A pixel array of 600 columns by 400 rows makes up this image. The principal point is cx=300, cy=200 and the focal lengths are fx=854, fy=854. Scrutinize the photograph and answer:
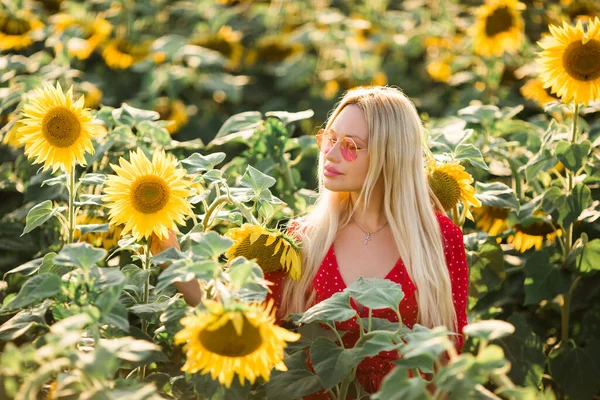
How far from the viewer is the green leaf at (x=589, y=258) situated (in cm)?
209

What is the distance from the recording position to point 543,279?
2.13m

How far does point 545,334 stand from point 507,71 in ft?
6.14

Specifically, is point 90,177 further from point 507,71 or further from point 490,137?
point 507,71

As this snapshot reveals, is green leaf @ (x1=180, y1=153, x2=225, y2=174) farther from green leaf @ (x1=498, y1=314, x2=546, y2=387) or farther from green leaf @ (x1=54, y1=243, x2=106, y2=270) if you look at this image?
green leaf @ (x1=498, y1=314, x2=546, y2=387)

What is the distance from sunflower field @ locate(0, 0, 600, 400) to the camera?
127 cm

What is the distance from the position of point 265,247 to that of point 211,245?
0.32 metres

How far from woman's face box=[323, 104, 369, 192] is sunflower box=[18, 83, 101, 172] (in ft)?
1.61

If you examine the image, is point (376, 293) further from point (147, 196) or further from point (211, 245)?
point (147, 196)

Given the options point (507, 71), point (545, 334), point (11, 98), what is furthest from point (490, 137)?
point (507, 71)

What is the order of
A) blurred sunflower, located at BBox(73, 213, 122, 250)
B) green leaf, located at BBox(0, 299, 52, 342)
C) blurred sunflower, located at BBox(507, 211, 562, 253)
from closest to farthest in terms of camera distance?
green leaf, located at BBox(0, 299, 52, 342) < blurred sunflower, located at BBox(73, 213, 122, 250) < blurred sunflower, located at BBox(507, 211, 562, 253)

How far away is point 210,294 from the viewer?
148 centimetres

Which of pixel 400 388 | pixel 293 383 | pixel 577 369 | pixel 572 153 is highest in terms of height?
pixel 572 153

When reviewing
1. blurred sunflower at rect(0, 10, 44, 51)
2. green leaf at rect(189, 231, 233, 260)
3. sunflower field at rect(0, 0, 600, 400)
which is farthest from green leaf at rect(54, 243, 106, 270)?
blurred sunflower at rect(0, 10, 44, 51)

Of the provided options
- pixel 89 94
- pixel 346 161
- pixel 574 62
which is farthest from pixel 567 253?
pixel 89 94
